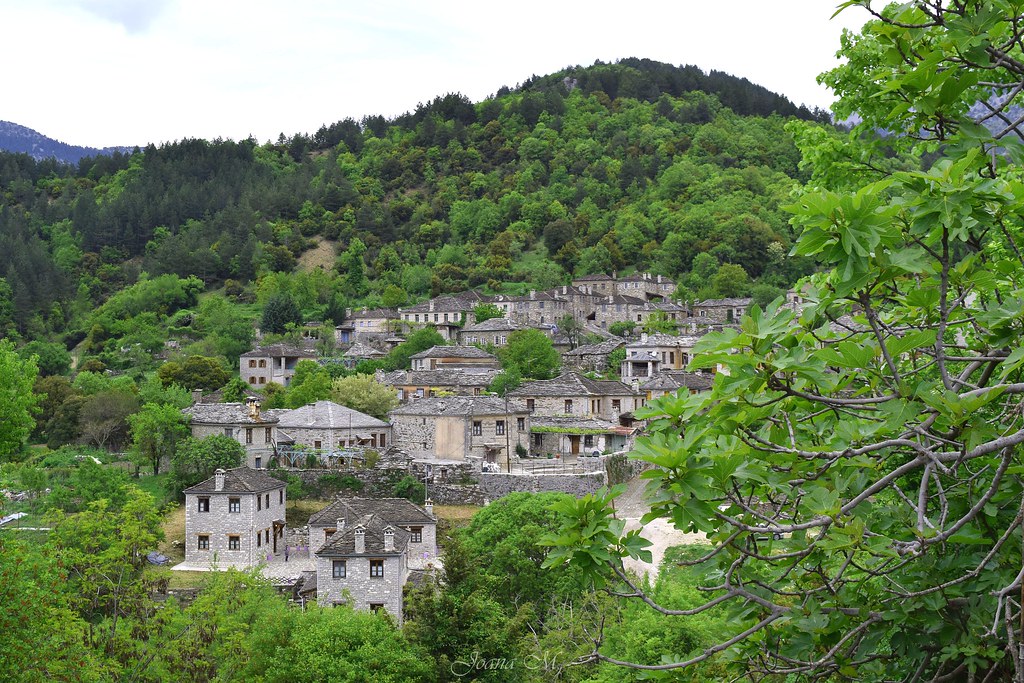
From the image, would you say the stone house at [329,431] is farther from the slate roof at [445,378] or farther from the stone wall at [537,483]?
the slate roof at [445,378]

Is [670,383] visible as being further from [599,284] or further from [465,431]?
[599,284]

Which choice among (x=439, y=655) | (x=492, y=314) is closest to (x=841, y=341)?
(x=439, y=655)

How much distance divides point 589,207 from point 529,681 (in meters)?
92.1

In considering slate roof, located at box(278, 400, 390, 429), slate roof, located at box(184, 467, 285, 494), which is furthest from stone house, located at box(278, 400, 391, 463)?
slate roof, located at box(184, 467, 285, 494)

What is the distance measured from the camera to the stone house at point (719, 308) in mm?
73438

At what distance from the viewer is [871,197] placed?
11.3 ft

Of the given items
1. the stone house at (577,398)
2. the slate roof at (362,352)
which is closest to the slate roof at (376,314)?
the slate roof at (362,352)

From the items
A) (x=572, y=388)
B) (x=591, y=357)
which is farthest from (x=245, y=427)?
(x=591, y=357)

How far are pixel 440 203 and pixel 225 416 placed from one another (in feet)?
266

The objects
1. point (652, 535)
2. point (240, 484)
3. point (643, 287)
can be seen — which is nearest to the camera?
point (652, 535)

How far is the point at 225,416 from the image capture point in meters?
38.3

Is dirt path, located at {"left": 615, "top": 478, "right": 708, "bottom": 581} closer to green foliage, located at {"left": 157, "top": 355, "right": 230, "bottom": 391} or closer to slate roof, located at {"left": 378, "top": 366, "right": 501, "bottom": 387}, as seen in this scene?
slate roof, located at {"left": 378, "top": 366, "right": 501, "bottom": 387}

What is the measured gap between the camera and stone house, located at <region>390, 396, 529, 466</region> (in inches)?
1542

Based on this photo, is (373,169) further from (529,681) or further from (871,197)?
(871,197)
